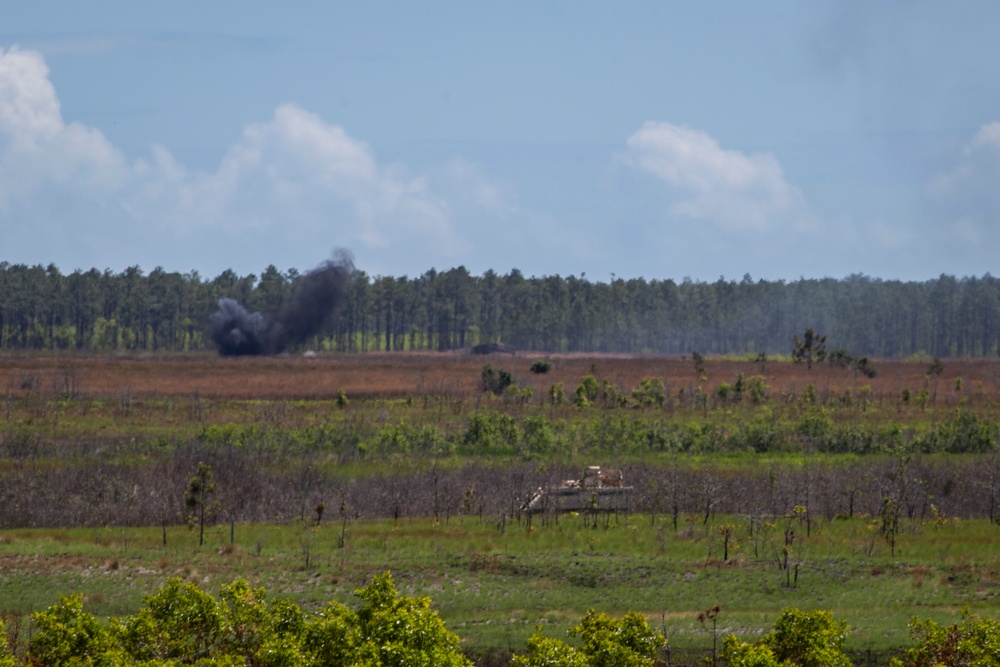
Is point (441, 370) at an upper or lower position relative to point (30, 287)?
lower

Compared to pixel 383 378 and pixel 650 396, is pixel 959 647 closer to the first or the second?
pixel 650 396

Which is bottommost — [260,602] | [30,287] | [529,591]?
[529,591]

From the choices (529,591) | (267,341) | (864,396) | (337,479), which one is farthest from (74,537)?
(267,341)

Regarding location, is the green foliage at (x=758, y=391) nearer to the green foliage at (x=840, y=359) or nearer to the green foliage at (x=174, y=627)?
the green foliage at (x=840, y=359)

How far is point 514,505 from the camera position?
34.3 m

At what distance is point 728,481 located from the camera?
122 feet

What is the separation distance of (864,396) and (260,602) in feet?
171

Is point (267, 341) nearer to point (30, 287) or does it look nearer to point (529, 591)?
point (30, 287)

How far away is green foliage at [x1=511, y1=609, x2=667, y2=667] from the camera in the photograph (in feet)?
47.8

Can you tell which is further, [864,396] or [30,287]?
[30,287]

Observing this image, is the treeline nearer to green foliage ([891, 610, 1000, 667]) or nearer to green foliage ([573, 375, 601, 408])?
green foliage ([573, 375, 601, 408])

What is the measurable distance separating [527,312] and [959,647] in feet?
453

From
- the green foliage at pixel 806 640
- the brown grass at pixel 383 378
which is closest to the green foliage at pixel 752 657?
the green foliage at pixel 806 640

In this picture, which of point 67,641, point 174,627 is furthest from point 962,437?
point 67,641
